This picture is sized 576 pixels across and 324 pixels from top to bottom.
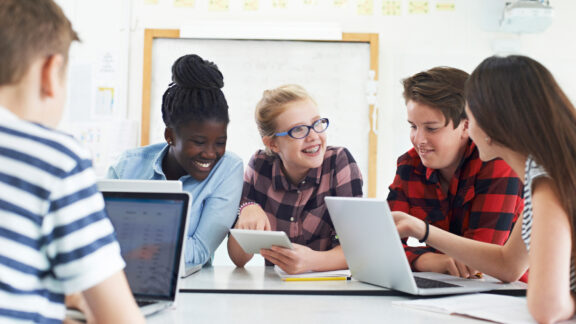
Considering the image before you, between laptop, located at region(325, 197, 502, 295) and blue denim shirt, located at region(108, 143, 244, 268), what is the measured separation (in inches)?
18.3

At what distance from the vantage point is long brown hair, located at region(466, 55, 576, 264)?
107 cm

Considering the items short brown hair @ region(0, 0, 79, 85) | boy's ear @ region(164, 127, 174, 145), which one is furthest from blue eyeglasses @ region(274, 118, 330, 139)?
short brown hair @ region(0, 0, 79, 85)

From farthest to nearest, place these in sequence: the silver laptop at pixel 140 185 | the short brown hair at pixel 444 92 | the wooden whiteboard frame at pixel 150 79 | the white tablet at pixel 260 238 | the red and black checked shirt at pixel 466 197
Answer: the wooden whiteboard frame at pixel 150 79, the short brown hair at pixel 444 92, the red and black checked shirt at pixel 466 197, the white tablet at pixel 260 238, the silver laptop at pixel 140 185

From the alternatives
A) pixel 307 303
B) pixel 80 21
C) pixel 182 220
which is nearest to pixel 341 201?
pixel 307 303

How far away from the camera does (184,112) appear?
1.89 m

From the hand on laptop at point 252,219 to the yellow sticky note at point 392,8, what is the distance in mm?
1993

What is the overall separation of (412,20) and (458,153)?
5.90 ft

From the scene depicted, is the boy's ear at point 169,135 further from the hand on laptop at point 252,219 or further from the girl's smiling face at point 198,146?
the hand on laptop at point 252,219

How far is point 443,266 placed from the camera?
5.20 ft

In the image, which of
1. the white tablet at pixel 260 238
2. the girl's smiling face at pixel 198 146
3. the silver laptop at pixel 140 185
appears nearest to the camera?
the silver laptop at pixel 140 185

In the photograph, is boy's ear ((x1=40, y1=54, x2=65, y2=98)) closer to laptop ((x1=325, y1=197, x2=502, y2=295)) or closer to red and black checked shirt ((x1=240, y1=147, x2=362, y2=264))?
laptop ((x1=325, y1=197, x2=502, y2=295))

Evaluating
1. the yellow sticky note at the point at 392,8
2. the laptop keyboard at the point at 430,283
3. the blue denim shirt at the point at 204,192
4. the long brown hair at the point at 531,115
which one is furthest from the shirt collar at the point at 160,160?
the yellow sticky note at the point at 392,8

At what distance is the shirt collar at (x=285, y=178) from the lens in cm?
196

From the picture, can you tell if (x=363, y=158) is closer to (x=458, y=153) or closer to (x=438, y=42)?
(x=438, y=42)
